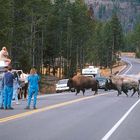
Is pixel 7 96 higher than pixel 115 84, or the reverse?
pixel 7 96

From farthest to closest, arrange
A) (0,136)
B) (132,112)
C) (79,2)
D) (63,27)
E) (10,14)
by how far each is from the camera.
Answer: (79,2) < (63,27) < (10,14) < (132,112) < (0,136)

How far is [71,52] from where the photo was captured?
379 ft

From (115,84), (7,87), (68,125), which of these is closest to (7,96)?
(7,87)

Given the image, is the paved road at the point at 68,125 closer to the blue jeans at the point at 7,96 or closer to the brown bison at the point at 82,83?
the blue jeans at the point at 7,96

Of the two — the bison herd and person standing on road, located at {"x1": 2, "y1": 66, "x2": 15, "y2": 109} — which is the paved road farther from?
the bison herd

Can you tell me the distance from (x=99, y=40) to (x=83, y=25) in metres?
49.1

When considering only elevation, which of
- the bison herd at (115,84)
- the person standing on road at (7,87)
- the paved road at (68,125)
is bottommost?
the bison herd at (115,84)

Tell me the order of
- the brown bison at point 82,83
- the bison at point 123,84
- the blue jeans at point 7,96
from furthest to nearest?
the brown bison at point 82,83, the bison at point 123,84, the blue jeans at point 7,96

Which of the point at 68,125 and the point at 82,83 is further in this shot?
the point at 82,83

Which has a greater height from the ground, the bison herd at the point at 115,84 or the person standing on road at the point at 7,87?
the person standing on road at the point at 7,87

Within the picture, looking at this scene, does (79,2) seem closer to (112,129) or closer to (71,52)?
(71,52)

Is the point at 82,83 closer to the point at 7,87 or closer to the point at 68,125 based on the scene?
the point at 7,87

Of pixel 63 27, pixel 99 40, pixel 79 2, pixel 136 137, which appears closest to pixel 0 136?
pixel 136 137

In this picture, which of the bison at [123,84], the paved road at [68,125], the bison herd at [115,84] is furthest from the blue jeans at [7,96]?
the bison at [123,84]
